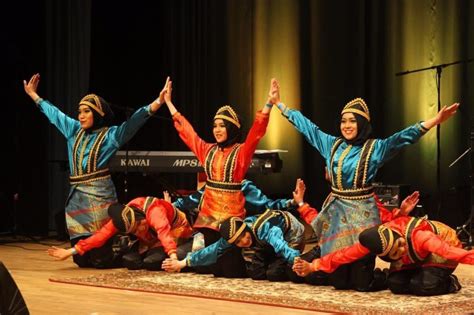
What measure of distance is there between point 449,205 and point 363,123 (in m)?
2.53

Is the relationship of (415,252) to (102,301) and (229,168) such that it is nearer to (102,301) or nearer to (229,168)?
(229,168)

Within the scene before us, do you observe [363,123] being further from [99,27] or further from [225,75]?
[99,27]

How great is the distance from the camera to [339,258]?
16.6 feet

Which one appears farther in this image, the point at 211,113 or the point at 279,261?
the point at 211,113

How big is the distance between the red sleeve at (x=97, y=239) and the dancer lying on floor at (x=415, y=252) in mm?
1773

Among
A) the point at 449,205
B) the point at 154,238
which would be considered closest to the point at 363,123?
the point at 154,238

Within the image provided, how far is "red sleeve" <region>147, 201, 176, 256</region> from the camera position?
5707 mm

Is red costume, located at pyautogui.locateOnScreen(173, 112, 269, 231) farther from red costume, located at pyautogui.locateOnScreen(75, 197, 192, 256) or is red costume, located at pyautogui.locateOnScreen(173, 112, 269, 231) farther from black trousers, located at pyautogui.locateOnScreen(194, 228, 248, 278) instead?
red costume, located at pyautogui.locateOnScreen(75, 197, 192, 256)

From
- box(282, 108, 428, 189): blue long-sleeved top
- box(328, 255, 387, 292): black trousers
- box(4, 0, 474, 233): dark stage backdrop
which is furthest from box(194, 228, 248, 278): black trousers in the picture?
box(4, 0, 474, 233): dark stage backdrop

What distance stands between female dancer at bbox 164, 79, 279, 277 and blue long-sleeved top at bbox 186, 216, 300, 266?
57 millimetres

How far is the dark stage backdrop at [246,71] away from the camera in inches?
302

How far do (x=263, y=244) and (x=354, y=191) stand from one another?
0.73m

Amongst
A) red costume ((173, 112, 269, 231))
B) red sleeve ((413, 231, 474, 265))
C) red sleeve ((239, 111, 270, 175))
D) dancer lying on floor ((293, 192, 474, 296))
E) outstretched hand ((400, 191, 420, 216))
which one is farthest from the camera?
red costume ((173, 112, 269, 231))

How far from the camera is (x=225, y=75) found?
8812mm
